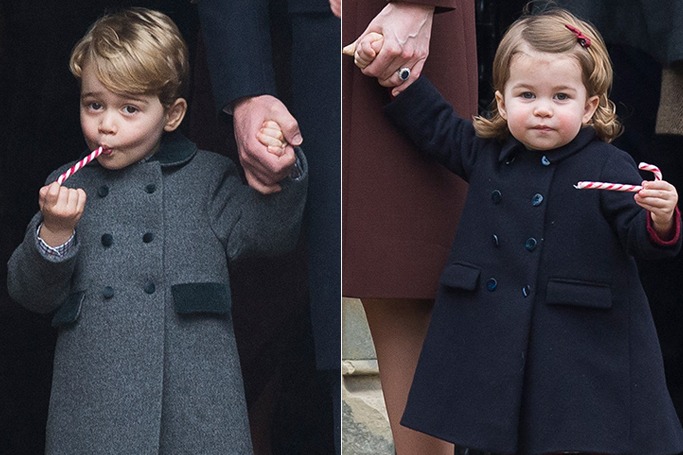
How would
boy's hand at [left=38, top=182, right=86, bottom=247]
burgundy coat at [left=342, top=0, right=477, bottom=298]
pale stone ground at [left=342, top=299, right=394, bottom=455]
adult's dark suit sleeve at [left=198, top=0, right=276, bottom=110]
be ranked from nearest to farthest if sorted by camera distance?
boy's hand at [left=38, top=182, right=86, bottom=247]
adult's dark suit sleeve at [left=198, top=0, right=276, bottom=110]
burgundy coat at [left=342, top=0, right=477, bottom=298]
pale stone ground at [left=342, top=299, right=394, bottom=455]

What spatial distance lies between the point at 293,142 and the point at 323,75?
0.46 feet

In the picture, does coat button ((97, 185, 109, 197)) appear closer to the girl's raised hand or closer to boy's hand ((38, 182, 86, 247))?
boy's hand ((38, 182, 86, 247))

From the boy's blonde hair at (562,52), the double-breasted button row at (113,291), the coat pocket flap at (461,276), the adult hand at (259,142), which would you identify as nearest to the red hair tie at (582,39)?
the boy's blonde hair at (562,52)

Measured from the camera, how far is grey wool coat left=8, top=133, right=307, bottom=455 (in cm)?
304

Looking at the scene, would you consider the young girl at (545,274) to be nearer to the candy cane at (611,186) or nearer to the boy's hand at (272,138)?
the candy cane at (611,186)

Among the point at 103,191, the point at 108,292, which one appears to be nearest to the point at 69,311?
the point at 108,292

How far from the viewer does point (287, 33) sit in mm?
3205

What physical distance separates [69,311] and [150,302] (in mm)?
144

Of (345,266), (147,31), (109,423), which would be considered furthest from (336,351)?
(147,31)

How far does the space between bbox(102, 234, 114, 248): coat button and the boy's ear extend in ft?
0.73

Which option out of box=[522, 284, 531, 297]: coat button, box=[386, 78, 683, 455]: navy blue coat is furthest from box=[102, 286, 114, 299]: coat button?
box=[522, 284, 531, 297]: coat button

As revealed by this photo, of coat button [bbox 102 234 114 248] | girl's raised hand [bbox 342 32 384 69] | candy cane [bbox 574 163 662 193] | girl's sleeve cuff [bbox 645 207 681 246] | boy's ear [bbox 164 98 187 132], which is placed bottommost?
girl's sleeve cuff [bbox 645 207 681 246]

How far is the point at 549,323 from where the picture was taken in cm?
321

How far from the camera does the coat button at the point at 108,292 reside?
10.0 ft
